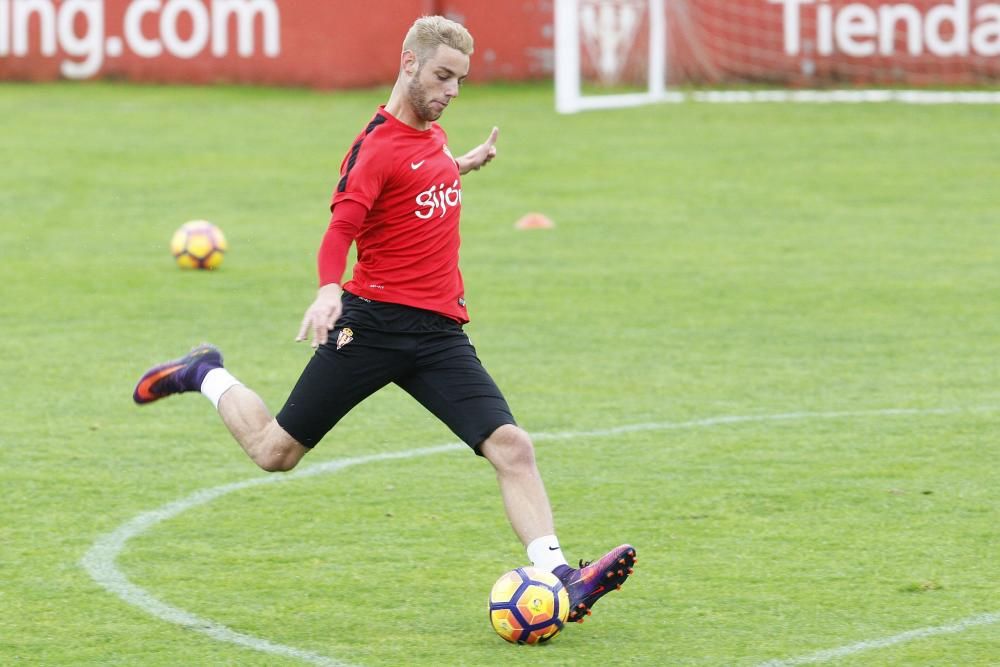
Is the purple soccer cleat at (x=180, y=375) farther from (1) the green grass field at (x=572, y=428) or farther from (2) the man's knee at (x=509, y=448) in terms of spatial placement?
(2) the man's knee at (x=509, y=448)

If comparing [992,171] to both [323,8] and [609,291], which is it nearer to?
[609,291]

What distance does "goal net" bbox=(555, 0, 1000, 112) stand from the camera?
28.0 m

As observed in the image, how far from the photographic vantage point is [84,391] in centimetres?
1078

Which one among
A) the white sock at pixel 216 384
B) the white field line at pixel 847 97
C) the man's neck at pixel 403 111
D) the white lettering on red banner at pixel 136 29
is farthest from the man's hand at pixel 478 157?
the white lettering on red banner at pixel 136 29

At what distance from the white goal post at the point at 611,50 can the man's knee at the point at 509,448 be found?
20.4 meters

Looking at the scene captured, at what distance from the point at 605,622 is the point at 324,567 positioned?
1.29 metres

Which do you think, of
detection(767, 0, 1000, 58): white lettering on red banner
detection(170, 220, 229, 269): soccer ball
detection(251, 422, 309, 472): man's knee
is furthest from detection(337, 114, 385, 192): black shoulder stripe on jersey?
detection(767, 0, 1000, 58): white lettering on red banner

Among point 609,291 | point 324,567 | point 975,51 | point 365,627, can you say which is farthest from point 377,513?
point 975,51

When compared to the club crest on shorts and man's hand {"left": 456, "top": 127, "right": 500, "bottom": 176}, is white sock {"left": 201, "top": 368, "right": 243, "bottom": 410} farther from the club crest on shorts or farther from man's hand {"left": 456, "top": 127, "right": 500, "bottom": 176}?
man's hand {"left": 456, "top": 127, "right": 500, "bottom": 176}

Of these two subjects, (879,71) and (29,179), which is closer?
(29,179)

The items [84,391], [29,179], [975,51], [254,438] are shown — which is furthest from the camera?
[975,51]

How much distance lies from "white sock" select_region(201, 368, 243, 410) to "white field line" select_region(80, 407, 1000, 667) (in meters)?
0.75

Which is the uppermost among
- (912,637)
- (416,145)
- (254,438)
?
(416,145)

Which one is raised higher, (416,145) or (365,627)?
(416,145)
